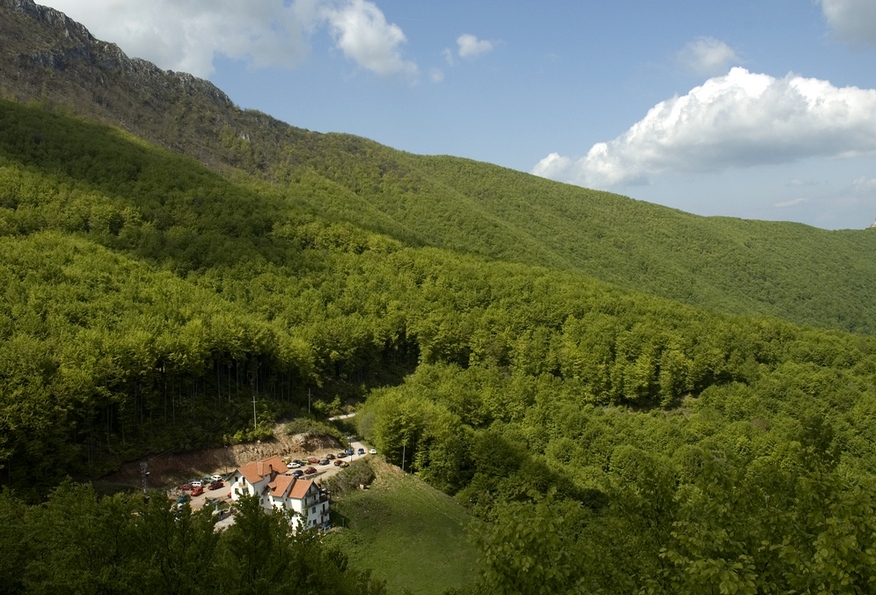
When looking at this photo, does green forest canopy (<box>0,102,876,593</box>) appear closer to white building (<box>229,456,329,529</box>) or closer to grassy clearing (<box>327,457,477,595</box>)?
grassy clearing (<box>327,457,477,595</box>)

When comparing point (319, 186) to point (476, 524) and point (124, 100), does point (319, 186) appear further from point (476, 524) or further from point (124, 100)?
point (476, 524)

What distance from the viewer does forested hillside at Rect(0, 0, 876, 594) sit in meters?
12.0

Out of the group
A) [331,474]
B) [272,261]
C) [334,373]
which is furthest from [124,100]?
[331,474]

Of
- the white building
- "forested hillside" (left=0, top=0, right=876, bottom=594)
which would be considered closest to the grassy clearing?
the white building

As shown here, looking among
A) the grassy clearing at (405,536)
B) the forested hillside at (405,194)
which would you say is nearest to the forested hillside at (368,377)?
the forested hillside at (405,194)

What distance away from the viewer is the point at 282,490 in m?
37.8

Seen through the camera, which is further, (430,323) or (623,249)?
(623,249)

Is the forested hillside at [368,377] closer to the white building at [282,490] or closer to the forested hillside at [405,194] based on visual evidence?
the forested hillside at [405,194]

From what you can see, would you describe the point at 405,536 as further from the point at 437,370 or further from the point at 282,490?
the point at 437,370

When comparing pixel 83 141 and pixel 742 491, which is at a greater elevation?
pixel 83 141

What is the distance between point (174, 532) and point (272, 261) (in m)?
64.7

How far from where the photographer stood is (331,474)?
4397 centimetres

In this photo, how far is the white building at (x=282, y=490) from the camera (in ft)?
122

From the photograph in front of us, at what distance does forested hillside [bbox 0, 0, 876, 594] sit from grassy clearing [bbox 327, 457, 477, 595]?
3.36 metres
